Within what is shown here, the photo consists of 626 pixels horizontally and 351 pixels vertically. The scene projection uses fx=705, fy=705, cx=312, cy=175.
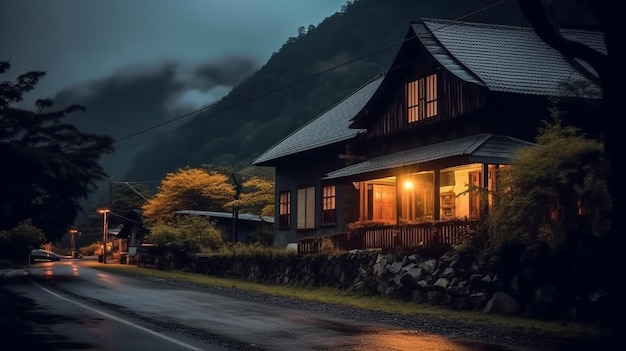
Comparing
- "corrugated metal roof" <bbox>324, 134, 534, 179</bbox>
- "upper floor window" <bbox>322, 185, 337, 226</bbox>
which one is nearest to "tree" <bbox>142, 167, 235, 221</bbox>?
"upper floor window" <bbox>322, 185, 337, 226</bbox>

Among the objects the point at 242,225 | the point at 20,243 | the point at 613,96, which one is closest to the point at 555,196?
the point at 613,96

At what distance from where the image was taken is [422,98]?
26.5 metres

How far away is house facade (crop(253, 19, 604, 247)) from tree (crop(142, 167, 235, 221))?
26.3 meters

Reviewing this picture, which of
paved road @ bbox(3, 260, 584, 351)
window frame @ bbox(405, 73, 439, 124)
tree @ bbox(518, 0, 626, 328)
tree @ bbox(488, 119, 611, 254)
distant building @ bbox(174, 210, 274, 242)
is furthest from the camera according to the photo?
distant building @ bbox(174, 210, 274, 242)

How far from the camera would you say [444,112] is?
25141 mm

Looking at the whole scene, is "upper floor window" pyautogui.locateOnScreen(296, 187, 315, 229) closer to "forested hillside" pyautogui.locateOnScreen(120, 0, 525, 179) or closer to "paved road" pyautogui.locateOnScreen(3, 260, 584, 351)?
"paved road" pyautogui.locateOnScreen(3, 260, 584, 351)

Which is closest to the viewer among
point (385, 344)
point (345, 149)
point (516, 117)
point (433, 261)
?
point (385, 344)

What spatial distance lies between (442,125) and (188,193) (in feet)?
122

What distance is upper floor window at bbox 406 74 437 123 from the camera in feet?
85.6

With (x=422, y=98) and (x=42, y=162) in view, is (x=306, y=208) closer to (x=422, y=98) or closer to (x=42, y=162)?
(x=422, y=98)

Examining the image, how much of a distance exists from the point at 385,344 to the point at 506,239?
23.3 ft

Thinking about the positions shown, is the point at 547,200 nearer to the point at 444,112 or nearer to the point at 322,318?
the point at 322,318

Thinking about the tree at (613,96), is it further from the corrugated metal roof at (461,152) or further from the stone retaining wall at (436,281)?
the corrugated metal roof at (461,152)

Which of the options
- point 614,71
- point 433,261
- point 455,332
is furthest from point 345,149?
point 614,71
